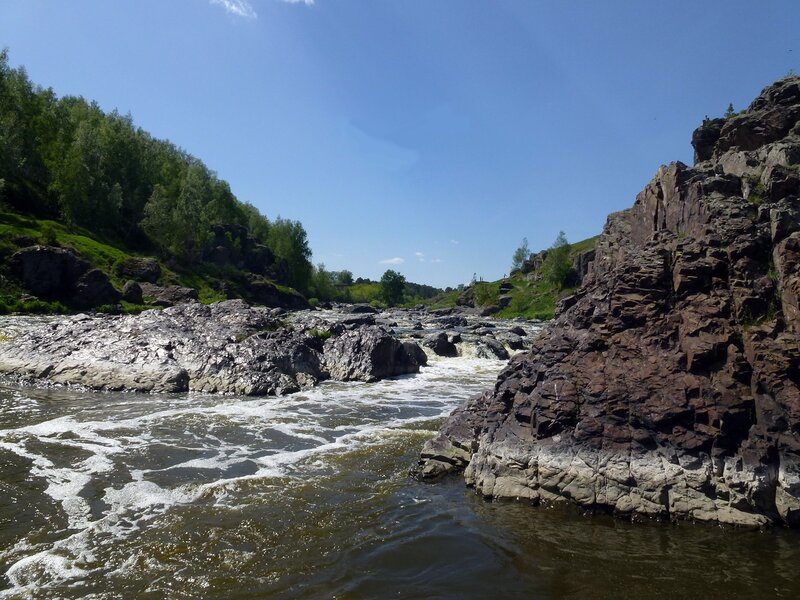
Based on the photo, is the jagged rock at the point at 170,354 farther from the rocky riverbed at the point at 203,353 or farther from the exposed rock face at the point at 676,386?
the exposed rock face at the point at 676,386

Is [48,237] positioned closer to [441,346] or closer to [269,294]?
[269,294]

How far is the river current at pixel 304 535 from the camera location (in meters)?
9.83

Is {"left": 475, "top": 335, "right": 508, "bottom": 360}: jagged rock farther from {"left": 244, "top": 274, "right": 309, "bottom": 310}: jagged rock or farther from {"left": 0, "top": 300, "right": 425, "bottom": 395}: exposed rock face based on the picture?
{"left": 244, "top": 274, "right": 309, "bottom": 310}: jagged rock

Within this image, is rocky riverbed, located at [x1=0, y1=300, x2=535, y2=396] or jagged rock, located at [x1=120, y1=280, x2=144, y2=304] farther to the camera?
jagged rock, located at [x1=120, y1=280, x2=144, y2=304]

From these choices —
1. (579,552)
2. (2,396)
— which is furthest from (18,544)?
(2,396)

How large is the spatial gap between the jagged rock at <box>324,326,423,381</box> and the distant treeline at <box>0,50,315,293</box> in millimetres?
62520

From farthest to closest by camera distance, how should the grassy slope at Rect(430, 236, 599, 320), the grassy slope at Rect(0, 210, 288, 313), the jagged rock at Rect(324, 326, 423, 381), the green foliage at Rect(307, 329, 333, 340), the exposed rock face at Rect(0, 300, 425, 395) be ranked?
the grassy slope at Rect(430, 236, 599, 320) < the grassy slope at Rect(0, 210, 288, 313) < the green foliage at Rect(307, 329, 333, 340) < the jagged rock at Rect(324, 326, 423, 381) < the exposed rock face at Rect(0, 300, 425, 395)

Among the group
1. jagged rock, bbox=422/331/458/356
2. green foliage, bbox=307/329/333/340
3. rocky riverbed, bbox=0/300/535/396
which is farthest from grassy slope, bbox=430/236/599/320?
rocky riverbed, bbox=0/300/535/396

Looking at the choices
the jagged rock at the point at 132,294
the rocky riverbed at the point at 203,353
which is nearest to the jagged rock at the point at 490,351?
the rocky riverbed at the point at 203,353

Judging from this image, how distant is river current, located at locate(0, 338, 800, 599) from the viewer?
983 centimetres

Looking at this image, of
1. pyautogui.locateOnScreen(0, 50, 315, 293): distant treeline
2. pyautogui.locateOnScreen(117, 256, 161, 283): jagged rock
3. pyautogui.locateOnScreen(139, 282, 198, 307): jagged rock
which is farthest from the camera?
pyautogui.locateOnScreen(0, 50, 315, 293): distant treeline

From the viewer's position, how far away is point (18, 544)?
11.4 m

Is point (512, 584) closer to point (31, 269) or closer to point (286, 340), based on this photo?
point (286, 340)

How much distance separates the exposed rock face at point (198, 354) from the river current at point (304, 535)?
922cm
